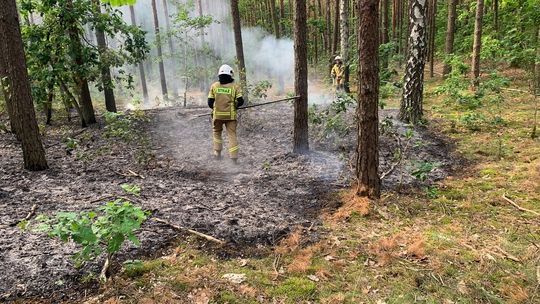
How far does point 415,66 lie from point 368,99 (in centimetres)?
523

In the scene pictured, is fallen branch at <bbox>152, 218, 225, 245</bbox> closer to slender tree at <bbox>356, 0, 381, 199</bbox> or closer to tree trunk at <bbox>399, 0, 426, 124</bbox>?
slender tree at <bbox>356, 0, 381, 199</bbox>

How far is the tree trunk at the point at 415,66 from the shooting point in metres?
9.21

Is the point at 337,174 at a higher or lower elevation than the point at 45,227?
lower

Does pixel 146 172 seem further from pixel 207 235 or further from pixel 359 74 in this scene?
pixel 359 74

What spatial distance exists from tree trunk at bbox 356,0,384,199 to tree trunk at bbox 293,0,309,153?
2452 mm

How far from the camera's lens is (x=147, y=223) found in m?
4.70

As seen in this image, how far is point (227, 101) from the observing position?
8.04 metres

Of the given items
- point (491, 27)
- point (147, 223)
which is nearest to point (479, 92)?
point (147, 223)

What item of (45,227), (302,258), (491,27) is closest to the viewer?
(45,227)

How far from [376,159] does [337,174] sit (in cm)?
155

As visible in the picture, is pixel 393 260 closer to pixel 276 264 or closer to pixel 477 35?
pixel 276 264

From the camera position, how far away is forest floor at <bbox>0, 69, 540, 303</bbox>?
340cm

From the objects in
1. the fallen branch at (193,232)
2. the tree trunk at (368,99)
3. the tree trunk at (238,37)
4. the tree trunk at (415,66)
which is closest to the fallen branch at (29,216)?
the fallen branch at (193,232)

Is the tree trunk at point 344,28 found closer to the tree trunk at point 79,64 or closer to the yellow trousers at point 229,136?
the yellow trousers at point 229,136
